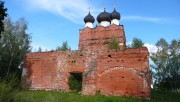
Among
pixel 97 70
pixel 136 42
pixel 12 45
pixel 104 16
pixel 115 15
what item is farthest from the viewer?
pixel 104 16

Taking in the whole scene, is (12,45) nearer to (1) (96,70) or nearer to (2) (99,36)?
(1) (96,70)

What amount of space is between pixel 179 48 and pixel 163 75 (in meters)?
4.31

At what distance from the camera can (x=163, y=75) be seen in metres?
32.2

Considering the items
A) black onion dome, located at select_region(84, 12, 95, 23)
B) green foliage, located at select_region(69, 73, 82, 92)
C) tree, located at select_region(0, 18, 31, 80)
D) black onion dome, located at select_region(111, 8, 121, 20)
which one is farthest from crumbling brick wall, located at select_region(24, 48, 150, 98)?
black onion dome, located at select_region(84, 12, 95, 23)

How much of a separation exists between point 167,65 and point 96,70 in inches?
695

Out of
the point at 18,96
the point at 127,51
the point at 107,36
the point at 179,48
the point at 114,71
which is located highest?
the point at 107,36

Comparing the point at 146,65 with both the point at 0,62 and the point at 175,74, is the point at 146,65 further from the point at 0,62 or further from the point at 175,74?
the point at 175,74

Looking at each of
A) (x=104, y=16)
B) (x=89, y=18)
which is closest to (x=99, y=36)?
(x=104, y=16)

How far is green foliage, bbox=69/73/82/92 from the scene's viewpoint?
61.0 feet

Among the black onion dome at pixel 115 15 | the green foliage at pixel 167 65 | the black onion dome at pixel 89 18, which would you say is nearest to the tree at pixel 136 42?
the green foliage at pixel 167 65

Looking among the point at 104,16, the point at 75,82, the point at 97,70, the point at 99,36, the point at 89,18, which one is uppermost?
the point at 89,18

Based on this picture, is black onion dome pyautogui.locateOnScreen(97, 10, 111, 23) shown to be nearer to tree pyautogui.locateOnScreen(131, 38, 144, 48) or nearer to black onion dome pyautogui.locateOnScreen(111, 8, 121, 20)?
black onion dome pyautogui.locateOnScreen(111, 8, 121, 20)

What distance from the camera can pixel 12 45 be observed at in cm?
2403

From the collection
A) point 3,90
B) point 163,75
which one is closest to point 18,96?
point 3,90
